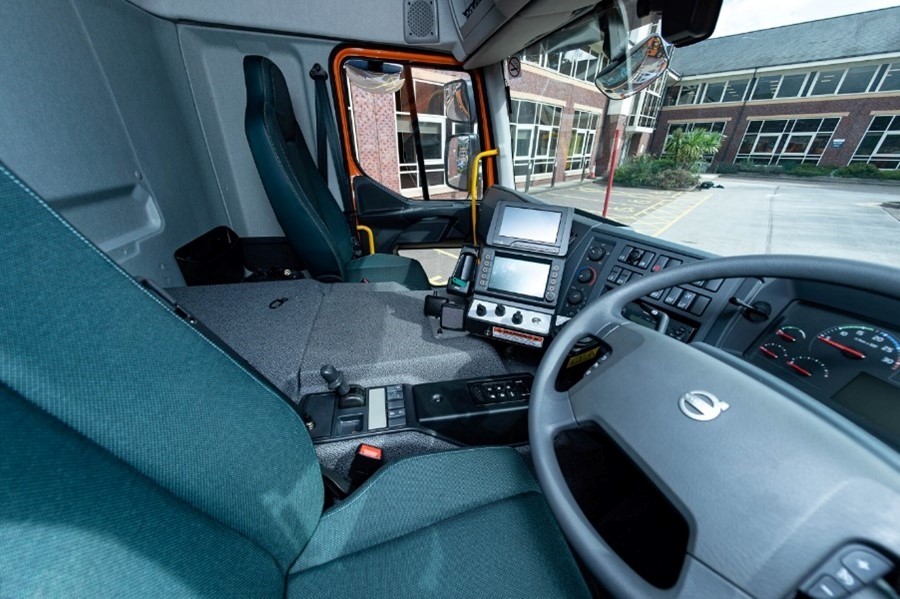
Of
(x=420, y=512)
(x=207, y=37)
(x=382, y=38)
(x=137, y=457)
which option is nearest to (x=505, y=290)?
(x=420, y=512)

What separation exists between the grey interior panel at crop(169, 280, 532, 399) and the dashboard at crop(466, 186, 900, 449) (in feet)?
0.45

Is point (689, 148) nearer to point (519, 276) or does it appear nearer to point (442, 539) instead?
point (519, 276)

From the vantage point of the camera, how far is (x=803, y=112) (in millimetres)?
2592

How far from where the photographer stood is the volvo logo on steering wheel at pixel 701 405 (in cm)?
46

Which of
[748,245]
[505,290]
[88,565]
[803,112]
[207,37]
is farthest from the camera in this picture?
[803,112]

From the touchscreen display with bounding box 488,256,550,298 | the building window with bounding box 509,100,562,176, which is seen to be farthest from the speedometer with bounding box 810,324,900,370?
the building window with bounding box 509,100,562,176

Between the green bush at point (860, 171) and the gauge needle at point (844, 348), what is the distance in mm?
1040

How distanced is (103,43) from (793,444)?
2.20 m

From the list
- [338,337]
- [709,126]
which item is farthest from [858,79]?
[709,126]

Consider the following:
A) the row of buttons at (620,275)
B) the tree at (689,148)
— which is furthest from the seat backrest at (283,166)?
the tree at (689,148)

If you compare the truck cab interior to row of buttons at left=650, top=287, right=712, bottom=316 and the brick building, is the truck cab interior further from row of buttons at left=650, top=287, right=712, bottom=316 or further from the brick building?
the brick building

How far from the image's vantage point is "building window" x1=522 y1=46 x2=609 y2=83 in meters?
1.44

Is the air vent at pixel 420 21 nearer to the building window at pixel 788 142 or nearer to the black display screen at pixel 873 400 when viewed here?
the building window at pixel 788 142

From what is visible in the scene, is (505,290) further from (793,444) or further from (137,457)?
(137,457)
